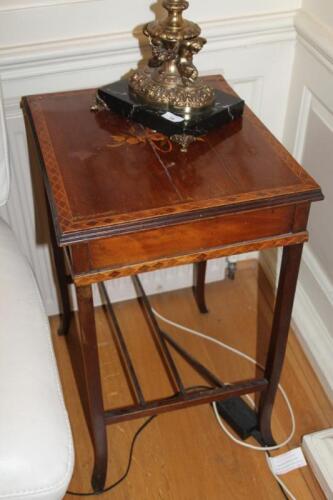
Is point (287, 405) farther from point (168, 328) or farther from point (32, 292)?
point (32, 292)

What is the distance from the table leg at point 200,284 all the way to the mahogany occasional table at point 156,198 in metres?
0.46

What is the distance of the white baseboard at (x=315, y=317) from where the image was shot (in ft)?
4.86

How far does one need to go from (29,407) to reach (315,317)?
34.9 inches

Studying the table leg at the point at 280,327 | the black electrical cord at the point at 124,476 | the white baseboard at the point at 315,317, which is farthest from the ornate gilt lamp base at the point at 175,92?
the black electrical cord at the point at 124,476

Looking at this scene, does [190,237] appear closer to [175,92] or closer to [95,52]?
[175,92]

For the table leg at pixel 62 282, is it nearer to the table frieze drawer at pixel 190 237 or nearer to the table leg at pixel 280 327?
the table frieze drawer at pixel 190 237

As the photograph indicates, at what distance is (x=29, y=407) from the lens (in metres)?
0.88

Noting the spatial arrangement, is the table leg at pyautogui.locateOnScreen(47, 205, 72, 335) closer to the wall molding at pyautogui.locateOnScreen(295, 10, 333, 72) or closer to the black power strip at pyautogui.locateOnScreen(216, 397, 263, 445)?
the black power strip at pyautogui.locateOnScreen(216, 397, 263, 445)

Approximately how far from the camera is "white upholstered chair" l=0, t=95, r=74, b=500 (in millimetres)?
833

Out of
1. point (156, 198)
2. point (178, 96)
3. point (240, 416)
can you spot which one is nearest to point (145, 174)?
point (156, 198)

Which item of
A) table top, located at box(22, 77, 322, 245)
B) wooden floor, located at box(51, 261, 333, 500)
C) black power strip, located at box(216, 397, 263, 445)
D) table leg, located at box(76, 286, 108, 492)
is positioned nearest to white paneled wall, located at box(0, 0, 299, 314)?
table top, located at box(22, 77, 322, 245)

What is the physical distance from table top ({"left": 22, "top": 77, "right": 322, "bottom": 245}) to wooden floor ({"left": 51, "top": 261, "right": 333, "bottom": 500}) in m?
0.67

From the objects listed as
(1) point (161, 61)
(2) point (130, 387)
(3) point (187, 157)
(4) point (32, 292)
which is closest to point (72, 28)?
(1) point (161, 61)

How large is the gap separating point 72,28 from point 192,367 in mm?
871
